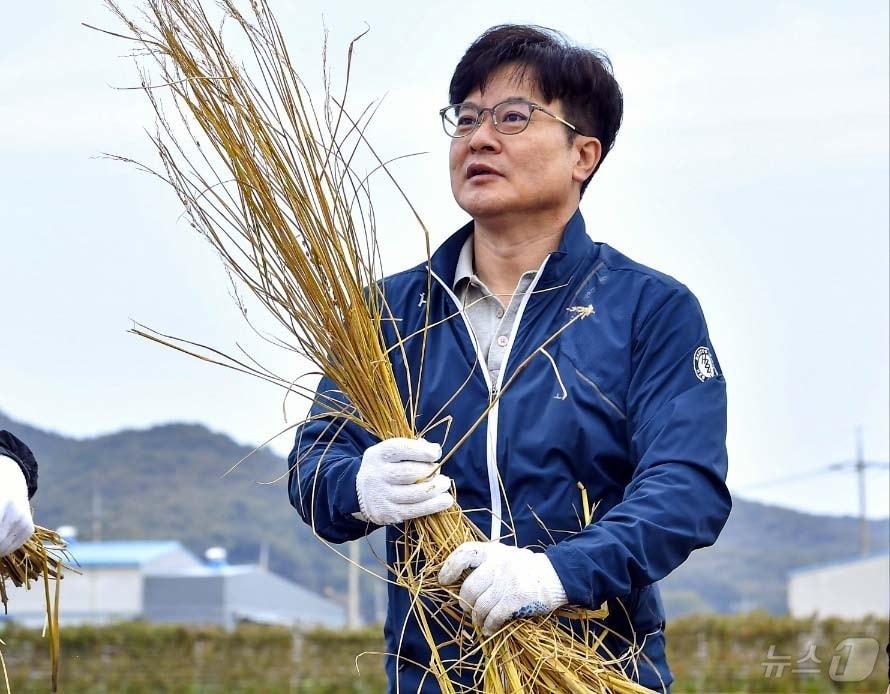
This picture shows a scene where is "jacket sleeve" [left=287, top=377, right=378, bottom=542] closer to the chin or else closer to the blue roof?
the chin

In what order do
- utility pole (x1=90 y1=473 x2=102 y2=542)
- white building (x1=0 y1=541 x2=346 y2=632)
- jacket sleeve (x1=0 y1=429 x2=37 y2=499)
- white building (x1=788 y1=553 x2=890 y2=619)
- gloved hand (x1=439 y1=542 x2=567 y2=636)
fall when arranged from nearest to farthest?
1. gloved hand (x1=439 y1=542 x2=567 y2=636)
2. jacket sleeve (x1=0 y1=429 x2=37 y2=499)
3. white building (x1=788 y1=553 x2=890 y2=619)
4. white building (x1=0 y1=541 x2=346 y2=632)
5. utility pole (x1=90 y1=473 x2=102 y2=542)

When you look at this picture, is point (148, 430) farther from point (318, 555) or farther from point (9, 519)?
point (9, 519)

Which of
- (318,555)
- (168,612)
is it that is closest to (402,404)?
(168,612)

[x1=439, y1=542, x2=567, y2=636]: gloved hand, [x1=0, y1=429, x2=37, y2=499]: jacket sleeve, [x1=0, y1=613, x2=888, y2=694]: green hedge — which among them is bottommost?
[x1=0, y1=613, x2=888, y2=694]: green hedge

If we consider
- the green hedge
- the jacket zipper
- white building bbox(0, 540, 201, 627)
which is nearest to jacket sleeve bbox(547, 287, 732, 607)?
the jacket zipper

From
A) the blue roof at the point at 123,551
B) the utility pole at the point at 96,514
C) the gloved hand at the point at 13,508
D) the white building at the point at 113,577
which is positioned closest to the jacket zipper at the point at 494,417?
the gloved hand at the point at 13,508

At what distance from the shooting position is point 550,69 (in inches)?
A: 91.7

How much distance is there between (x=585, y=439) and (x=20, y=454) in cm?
90

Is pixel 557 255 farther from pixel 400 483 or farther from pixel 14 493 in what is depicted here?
pixel 14 493

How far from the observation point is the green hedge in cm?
651

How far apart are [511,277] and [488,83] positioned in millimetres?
321

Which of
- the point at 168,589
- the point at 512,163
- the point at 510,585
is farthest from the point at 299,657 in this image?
the point at 168,589

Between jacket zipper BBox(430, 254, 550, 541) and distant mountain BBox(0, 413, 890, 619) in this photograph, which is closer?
jacket zipper BBox(430, 254, 550, 541)

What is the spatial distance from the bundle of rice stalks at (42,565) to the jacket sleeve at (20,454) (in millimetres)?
163
